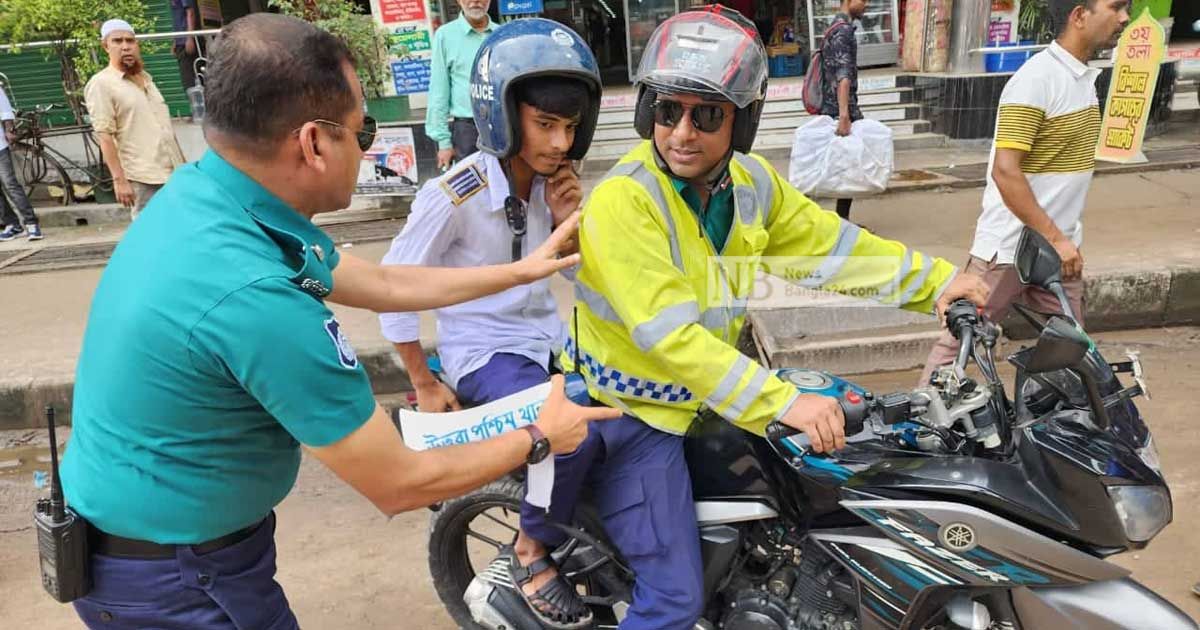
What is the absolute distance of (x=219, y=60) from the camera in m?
1.43

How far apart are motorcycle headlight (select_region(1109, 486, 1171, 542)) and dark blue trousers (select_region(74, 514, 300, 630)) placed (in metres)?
1.73

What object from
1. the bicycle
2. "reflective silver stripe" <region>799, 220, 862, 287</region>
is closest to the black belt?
"reflective silver stripe" <region>799, 220, 862, 287</region>

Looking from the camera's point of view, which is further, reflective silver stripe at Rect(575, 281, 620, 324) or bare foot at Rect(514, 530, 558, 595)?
bare foot at Rect(514, 530, 558, 595)

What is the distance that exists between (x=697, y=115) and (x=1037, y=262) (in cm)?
88

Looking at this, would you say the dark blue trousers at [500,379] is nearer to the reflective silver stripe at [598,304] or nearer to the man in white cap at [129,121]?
the reflective silver stripe at [598,304]

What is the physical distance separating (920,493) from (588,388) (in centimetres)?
83

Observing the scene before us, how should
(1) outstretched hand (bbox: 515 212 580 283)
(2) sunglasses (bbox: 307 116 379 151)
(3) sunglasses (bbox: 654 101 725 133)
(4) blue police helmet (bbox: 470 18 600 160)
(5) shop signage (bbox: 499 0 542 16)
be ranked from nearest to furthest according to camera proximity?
(2) sunglasses (bbox: 307 116 379 151)
(3) sunglasses (bbox: 654 101 725 133)
(1) outstretched hand (bbox: 515 212 580 283)
(4) blue police helmet (bbox: 470 18 600 160)
(5) shop signage (bbox: 499 0 542 16)

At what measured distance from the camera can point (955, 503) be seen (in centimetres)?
181

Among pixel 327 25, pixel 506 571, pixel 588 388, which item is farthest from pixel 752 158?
pixel 327 25

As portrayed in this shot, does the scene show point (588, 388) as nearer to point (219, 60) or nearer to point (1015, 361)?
point (1015, 361)

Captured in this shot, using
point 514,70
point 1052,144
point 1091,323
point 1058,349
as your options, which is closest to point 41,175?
point 514,70

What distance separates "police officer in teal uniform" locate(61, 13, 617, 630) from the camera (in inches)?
54.3

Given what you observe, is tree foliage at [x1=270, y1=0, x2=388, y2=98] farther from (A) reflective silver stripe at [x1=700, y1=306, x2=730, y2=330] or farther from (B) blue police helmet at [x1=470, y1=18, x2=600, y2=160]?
(A) reflective silver stripe at [x1=700, y1=306, x2=730, y2=330]

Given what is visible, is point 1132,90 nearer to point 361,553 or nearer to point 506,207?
point 506,207
